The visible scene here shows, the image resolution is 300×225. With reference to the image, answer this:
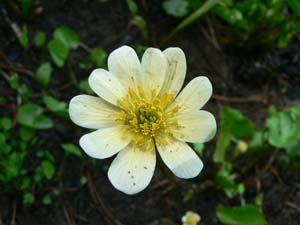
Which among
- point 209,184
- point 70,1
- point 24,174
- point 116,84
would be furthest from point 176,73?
point 70,1

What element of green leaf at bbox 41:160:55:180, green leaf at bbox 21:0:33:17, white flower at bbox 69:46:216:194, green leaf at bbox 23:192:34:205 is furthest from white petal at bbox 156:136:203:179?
green leaf at bbox 21:0:33:17

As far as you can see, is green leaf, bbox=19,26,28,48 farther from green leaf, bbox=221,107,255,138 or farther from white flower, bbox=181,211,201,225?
white flower, bbox=181,211,201,225

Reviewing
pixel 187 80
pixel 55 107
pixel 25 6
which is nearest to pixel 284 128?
pixel 187 80

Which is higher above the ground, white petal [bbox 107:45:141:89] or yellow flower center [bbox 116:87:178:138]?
white petal [bbox 107:45:141:89]

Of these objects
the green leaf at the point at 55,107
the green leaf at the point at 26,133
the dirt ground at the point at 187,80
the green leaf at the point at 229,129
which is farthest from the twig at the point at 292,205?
the green leaf at the point at 26,133

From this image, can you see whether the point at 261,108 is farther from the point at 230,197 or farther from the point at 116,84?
the point at 116,84

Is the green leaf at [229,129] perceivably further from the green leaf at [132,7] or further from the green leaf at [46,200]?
the green leaf at [46,200]
